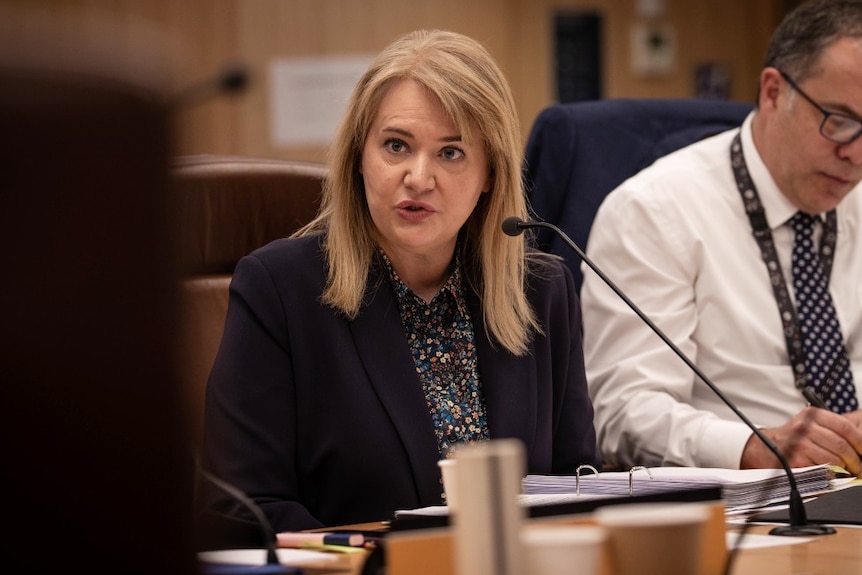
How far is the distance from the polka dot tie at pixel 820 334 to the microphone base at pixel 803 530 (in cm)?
118

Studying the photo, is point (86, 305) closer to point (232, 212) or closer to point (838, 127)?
point (232, 212)

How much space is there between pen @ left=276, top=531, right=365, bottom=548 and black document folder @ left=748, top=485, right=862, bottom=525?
1.57 ft

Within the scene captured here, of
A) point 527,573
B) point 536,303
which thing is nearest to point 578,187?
point 536,303

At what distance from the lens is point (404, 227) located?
6.78 feet

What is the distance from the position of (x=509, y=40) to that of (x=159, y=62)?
4.42m

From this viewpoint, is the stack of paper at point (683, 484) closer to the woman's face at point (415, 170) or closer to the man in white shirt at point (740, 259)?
the woman's face at point (415, 170)

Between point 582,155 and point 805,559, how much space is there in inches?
67.7

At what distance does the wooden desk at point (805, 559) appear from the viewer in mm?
1186

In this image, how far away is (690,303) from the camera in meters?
2.62

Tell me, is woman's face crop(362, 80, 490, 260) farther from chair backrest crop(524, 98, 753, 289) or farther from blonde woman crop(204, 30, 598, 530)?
chair backrest crop(524, 98, 753, 289)

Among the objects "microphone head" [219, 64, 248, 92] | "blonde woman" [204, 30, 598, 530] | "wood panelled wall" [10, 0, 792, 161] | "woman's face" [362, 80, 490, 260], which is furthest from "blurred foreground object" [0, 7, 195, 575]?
"wood panelled wall" [10, 0, 792, 161]

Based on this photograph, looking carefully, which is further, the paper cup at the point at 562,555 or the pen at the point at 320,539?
the pen at the point at 320,539

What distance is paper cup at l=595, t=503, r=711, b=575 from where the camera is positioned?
0.88 m

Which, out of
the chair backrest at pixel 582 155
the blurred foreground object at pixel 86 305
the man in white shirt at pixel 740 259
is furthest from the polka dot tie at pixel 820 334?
the blurred foreground object at pixel 86 305
